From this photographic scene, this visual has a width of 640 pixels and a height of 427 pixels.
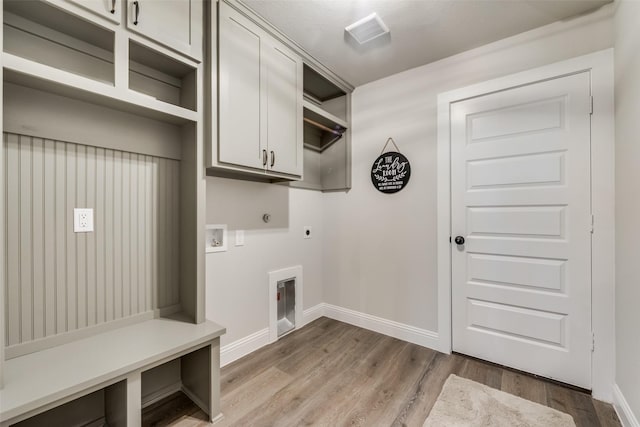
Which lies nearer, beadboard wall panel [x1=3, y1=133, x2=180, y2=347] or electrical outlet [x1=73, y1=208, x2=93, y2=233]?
beadboard wall panel [x1=3, y1=133, x2=180, y2=347]

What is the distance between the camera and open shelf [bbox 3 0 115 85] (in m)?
1.22

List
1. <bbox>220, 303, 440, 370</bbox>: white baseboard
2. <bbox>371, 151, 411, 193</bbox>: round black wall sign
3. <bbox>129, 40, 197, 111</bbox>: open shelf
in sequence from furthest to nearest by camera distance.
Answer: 1. <bbox>371, 151, 411, 193</bbox>: round black wall sign
2. <bbox>220, 303, 440, 370</bbox>: white baseboard
3. <bbox>129, 40, 197, 111</bbox>: open shelf

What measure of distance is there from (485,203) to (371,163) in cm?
107

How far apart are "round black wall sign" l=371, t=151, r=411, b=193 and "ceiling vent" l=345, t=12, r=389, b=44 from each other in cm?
98

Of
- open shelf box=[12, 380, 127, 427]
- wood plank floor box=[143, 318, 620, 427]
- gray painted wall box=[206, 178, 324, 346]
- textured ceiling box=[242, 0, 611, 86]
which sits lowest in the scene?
wood plank floor box=[143, 318, 620, 427]

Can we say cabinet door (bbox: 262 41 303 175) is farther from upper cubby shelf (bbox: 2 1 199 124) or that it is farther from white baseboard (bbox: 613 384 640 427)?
white baseboard (bbox: 613 384 640 427)

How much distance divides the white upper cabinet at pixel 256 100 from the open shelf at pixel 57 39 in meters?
0.59

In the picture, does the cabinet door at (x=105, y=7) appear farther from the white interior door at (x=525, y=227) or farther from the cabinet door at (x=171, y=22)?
the white interior door at (x=525, y=227)

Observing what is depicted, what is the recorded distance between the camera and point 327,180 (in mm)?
3039

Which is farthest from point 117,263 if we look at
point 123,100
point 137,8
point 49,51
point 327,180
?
point 327,180

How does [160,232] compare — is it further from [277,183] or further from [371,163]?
[371,163]

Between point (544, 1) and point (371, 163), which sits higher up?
point (544, 1)

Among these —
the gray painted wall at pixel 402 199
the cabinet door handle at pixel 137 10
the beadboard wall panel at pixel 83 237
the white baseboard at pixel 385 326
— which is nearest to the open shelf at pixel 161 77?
the cabinet door handle at pixel 137 10

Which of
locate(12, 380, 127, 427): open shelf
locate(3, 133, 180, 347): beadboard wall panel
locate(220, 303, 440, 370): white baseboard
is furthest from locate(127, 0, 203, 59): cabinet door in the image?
locate(220, 303, 440, 370): white baseboard
